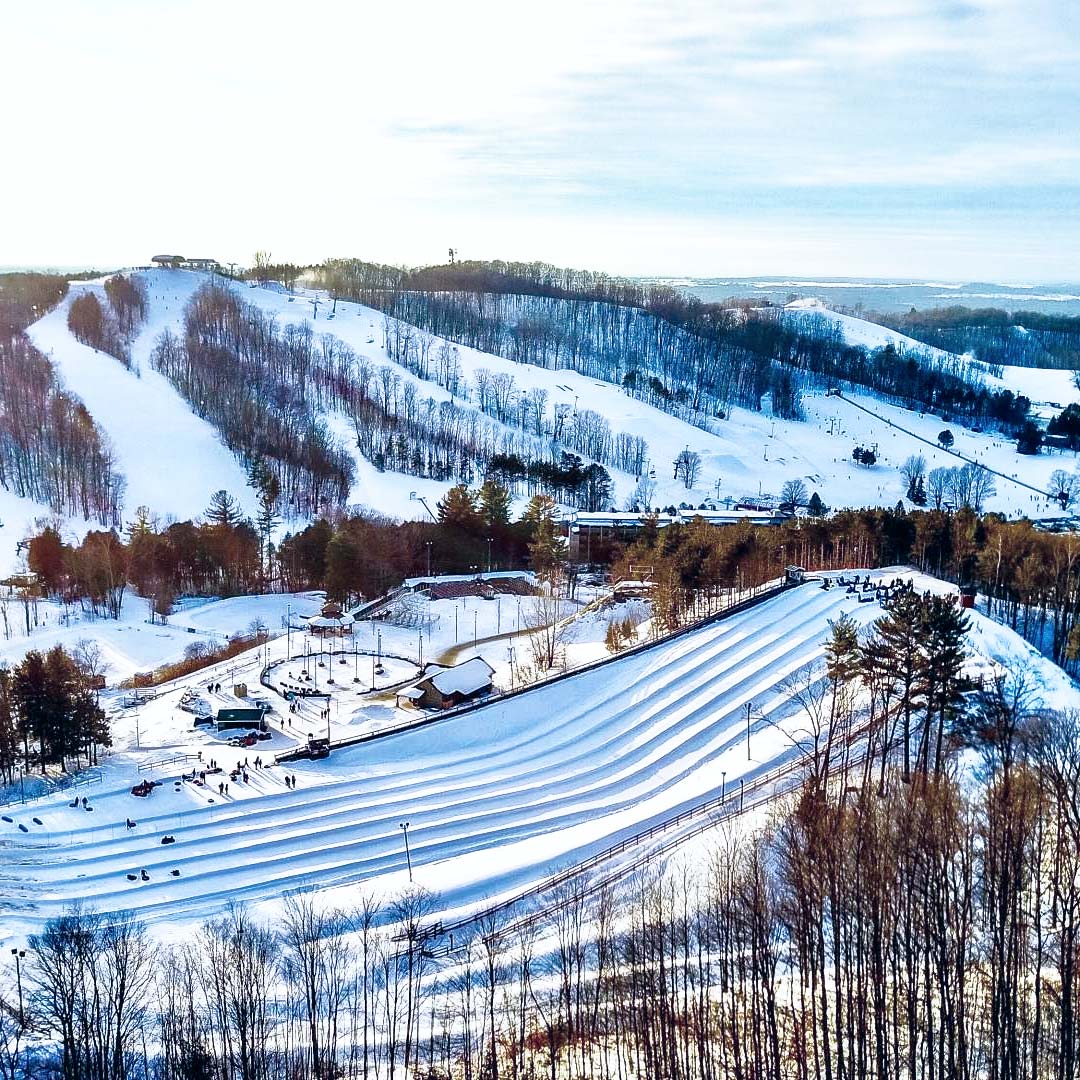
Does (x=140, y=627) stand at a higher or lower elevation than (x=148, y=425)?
lower

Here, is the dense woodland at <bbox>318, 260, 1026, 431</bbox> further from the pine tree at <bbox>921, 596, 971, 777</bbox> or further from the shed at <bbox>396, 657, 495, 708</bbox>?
the pine tree at <bbox>921, 596, 971, 777</bbox>

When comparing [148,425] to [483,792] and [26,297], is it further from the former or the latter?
[483,792]

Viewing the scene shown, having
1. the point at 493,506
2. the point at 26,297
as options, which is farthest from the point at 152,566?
the point at 26,297

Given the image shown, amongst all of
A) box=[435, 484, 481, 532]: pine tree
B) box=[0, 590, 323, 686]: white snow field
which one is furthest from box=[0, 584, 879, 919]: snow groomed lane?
box=[435, 484, 481, 532]: pine tree

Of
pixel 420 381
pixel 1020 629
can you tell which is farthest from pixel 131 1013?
pixel 420 381

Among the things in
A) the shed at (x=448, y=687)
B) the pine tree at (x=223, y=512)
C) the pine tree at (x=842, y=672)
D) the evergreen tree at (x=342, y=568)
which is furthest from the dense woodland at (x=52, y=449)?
the pine tree at (x=842, y=672)

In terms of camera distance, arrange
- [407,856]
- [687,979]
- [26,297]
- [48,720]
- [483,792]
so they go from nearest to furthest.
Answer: [687,979]
[407,856]
[483,792]
[48,720]
[26,297]

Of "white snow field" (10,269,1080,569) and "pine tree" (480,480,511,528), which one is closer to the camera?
"pine tree" (480,480,511,528)
